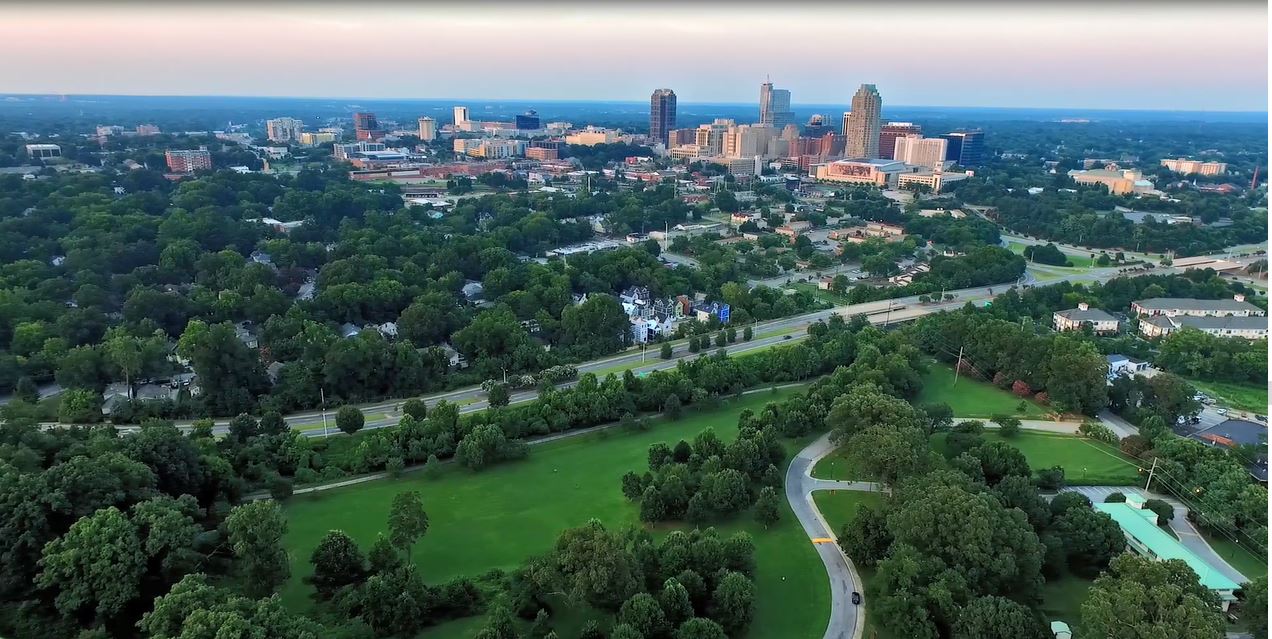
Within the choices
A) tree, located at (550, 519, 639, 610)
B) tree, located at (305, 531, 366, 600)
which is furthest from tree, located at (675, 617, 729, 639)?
tree, located at (305, 531, 366, 600)

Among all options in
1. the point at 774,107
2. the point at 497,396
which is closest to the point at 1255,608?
the point at 497,396

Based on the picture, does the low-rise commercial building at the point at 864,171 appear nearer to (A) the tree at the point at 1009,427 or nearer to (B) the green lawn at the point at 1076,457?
(A) the tree at the point at 1009,427

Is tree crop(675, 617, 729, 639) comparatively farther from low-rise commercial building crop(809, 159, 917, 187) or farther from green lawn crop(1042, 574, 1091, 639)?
low-rise commercial building crop(809, 159, 917, 187)

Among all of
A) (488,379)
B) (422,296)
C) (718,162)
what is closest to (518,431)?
(488,379)

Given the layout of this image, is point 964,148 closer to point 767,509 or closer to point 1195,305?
point 1195,305

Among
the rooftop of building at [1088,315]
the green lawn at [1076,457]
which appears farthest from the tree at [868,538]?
the rooftop of building at [1088,315]
